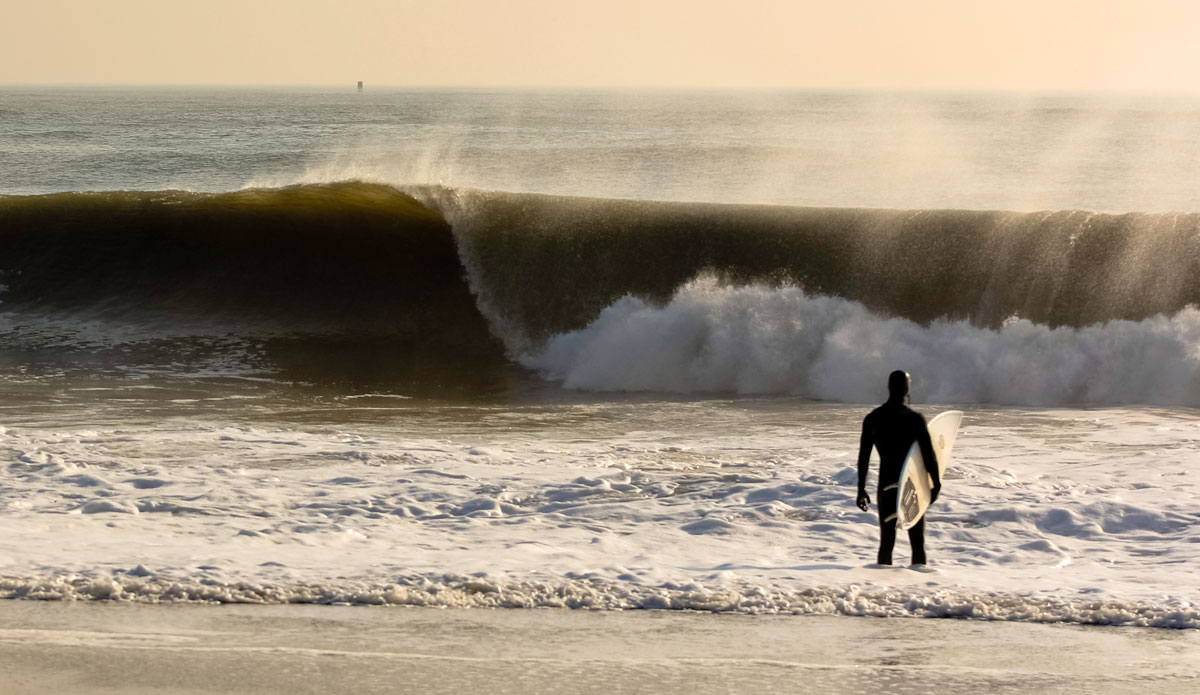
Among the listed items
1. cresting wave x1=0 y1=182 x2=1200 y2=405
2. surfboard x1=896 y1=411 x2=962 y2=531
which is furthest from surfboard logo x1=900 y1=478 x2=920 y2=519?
cresting wave x1=0 y1=182 x2=1200 y2=405

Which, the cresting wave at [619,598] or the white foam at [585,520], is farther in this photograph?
the white foam at [585,520]

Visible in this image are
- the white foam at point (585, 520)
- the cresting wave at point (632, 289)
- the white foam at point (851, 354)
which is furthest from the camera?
the cresting wave at point (632, 289)

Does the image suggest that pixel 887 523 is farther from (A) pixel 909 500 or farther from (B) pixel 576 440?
(B) pixel 576 440

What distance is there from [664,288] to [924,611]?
11.1 m

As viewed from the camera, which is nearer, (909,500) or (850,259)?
(909,500)

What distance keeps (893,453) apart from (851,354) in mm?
7377

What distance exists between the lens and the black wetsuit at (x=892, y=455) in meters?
6.11

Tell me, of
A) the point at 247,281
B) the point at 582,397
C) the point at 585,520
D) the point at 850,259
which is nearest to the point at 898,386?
the point at 585,520

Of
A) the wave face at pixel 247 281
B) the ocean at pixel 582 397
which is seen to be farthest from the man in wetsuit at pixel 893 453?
the wave face at pixel 247 281

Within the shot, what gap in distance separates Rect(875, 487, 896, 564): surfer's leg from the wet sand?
82 cm

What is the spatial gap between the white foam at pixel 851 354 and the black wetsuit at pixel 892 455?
6.48 meters

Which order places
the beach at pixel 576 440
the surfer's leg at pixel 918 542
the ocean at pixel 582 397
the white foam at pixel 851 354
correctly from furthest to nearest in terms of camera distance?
the white foam at pixel 851 354 < the surfer's leg at pixel 918 542 < the ocean at pixel 582 397 < the beach at pixel 576 440

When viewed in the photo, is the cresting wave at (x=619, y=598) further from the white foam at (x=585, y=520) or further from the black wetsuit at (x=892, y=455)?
the black wetsuit at (x=892, y=455)

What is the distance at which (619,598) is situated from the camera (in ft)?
18.5
